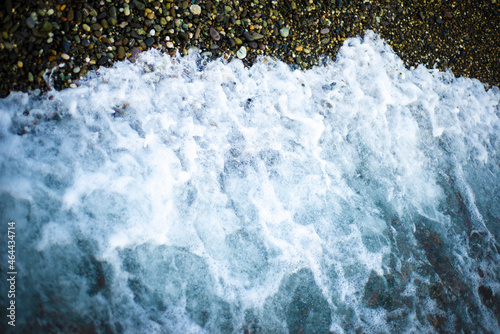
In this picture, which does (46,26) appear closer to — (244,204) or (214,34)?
(214,34)

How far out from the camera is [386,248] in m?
3.26

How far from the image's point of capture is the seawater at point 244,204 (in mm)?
2592

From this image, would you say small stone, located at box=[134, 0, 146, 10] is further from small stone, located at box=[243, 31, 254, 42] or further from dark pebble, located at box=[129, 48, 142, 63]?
small stone, located at box=[243, 31, 254, 42]

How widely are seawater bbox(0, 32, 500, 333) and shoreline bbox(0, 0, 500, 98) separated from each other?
0.52ft

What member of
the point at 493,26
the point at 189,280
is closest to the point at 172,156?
the point at 189,280

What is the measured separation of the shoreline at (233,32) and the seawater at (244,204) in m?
0.16

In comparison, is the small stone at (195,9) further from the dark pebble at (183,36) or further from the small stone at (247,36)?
the small stone at (247,36)

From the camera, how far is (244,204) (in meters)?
3.00

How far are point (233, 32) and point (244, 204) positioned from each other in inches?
70.0

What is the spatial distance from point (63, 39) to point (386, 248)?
3.76m

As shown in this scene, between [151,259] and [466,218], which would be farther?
[466,218]

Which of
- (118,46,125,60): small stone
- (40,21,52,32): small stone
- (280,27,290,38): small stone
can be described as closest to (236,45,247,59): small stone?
(280,27,290,38): small stone

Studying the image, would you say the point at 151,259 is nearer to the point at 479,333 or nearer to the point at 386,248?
the point at 386,248

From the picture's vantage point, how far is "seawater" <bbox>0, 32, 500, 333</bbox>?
8.50 ft
